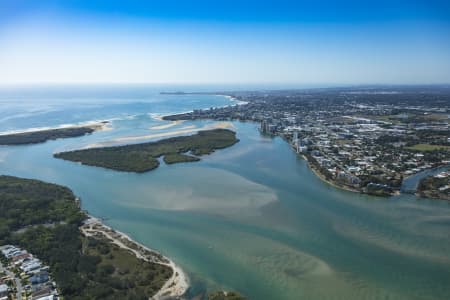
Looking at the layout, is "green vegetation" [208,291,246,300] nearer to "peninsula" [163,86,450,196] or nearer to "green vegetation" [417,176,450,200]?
"peninsula" [163,86,450,196]

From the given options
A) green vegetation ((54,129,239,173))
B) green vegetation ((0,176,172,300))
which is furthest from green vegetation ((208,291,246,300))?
green vegetation ((54,129,239,173))

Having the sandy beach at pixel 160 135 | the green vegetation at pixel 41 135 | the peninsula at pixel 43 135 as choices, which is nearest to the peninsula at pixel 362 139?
the sandy beach at pixel 160 135

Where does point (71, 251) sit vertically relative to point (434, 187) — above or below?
below

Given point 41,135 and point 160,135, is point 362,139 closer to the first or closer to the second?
point 160,135

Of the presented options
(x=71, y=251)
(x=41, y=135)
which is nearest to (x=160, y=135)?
(x=41, y=135)

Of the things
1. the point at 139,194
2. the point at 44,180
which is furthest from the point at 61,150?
the point at 139,194

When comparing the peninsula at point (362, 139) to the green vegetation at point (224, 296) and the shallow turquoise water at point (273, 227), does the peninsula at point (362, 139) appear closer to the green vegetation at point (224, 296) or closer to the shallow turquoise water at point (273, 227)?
the shallow turquoise water at point (273, 227)

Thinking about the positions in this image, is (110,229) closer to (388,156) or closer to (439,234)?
(439,234)
